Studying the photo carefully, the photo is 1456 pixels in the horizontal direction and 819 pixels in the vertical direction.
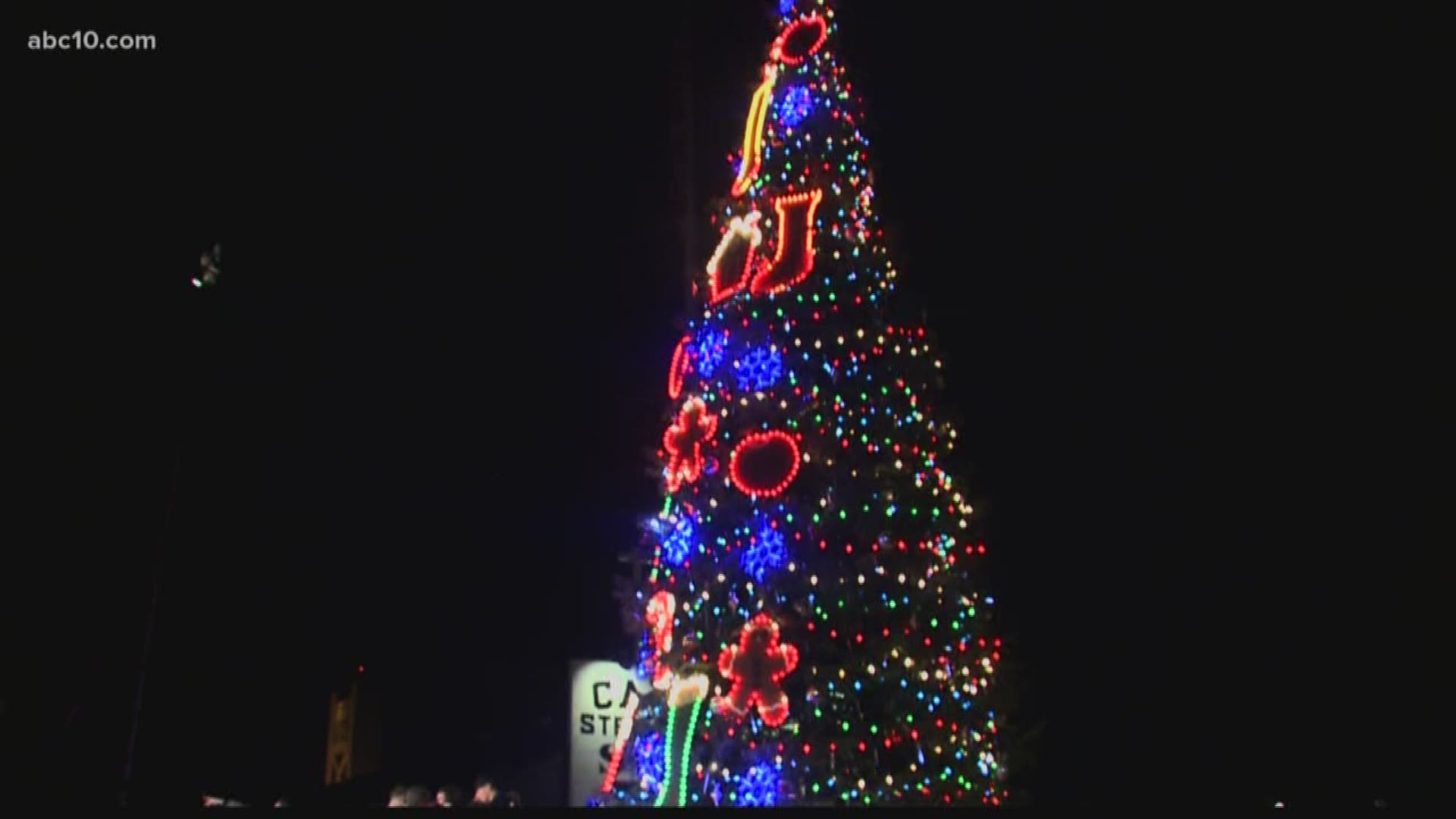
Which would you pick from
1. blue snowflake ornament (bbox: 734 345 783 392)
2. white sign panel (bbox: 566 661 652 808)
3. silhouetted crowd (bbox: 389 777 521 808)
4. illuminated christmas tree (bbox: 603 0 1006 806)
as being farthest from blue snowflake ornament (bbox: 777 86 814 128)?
silhouetted crowd (bbox: 389 777 521 808)

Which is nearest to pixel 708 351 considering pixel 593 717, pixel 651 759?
pixel 651 759

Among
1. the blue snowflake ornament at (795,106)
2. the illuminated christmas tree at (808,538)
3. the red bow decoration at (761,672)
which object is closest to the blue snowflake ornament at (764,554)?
the illuminated christmas tree at (808,538)

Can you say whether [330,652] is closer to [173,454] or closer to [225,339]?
[173,454]

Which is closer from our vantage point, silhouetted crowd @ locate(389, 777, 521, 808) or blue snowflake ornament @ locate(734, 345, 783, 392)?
blue snowflake ornament @ locate(734, 345, 783, 392)

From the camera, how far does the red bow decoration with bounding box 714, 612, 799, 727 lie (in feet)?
18.7

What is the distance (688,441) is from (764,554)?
1018 mm

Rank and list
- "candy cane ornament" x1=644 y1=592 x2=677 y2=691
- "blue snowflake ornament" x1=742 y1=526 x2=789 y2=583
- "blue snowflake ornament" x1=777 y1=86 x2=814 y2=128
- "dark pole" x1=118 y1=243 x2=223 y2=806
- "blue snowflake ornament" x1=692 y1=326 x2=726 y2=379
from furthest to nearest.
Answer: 1. "blue snowflake ornament" x1=777 y1=86 x2=814 y2=128
2. "blue snowflake ornament" x1=692 y1=326 x2=726 y2=379
3. "candy cane ornament" x1=644 y1=592 x2=677 y2=691
4. "blue snowflake ornament" x1=742 y1=526 x2=789 y2=583
5. "dark pole" x1=118 y1=243 x2=223 y2=806

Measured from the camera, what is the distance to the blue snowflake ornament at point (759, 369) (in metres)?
6.39

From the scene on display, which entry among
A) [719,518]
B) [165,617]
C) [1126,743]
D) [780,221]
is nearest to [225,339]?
[165,617]

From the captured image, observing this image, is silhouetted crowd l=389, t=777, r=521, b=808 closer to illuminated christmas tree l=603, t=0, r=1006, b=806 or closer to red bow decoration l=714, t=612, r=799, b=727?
illuminated christmas tree l=603, t=0, r=1006, b=806

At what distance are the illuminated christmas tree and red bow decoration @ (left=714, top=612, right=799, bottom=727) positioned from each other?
1cm

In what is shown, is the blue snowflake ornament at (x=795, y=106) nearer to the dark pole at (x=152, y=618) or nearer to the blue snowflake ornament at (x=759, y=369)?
the blue snowflake ornament at (x=759, y=369)

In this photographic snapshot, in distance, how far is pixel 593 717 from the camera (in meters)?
10.7

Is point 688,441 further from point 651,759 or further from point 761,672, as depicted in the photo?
point 651,759
